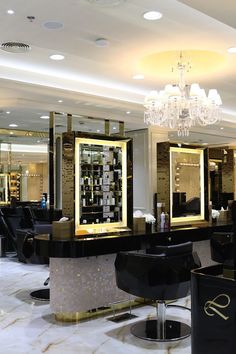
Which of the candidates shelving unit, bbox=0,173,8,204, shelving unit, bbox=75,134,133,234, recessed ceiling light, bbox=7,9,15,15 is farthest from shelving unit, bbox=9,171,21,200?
recessed ceiling light, bbox=7,9,15,15

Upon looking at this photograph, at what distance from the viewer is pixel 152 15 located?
391 centimetres

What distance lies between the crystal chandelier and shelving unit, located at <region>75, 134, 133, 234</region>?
4.13 ft

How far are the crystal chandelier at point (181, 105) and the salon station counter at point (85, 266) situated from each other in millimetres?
1995

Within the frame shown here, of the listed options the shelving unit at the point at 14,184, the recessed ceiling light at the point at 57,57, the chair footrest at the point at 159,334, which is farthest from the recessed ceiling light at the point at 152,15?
the shelving unit at the point at 14,184

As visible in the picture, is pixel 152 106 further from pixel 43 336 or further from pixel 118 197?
pixel 43 336

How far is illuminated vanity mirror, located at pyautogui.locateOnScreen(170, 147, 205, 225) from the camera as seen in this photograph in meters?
5.71

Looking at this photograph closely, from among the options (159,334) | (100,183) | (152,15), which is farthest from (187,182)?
(152,15)

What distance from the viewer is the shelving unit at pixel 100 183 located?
456cm

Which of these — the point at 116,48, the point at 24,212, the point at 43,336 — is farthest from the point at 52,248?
the point at 24,212

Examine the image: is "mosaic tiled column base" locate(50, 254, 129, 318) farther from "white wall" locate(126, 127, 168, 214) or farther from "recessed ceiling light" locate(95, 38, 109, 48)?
"white wall" locate(126, 127, 168, 214)

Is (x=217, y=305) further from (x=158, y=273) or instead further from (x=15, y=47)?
(x=15, y=47)

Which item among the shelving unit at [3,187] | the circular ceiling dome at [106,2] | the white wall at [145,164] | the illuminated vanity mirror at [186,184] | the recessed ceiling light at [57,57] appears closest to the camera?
the circular ceiling dome at [106,2]

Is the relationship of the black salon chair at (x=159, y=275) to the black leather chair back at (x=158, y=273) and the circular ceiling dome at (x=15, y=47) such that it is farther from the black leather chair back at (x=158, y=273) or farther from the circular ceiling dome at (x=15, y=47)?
the circular ceiling dome at (x=15, y=47)

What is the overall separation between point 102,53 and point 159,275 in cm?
274
